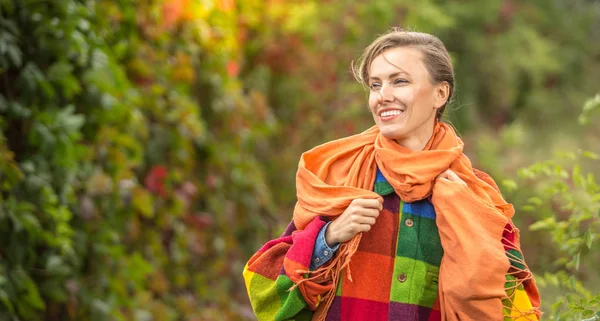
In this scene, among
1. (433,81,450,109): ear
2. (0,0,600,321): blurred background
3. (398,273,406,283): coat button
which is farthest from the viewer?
(0,0,600,321): blurred background

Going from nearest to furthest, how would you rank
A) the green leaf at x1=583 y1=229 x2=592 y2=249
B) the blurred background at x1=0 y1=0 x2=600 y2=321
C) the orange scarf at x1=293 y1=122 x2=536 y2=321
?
the orange scarf at x1=293 y1=122 x2=536 y2=321, the green leaf at x1=583 y1=229 x2=592 y2=249, the blurred background at x1=0 y1=0 x2=600 y2=321

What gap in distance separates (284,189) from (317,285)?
5204 millimetres

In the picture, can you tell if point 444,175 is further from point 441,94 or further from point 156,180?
point 156,180

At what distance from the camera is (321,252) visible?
2.10 meters

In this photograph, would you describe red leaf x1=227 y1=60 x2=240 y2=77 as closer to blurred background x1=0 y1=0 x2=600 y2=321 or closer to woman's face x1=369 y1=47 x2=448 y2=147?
blurred background x1=0 y1=0 x2=600 y2=321

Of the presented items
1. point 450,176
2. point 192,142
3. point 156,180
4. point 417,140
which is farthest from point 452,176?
point 192,142

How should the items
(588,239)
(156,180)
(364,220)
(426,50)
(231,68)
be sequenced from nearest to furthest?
(364,220) → (426,50) → (588,239) → (156,180) → (231,68)

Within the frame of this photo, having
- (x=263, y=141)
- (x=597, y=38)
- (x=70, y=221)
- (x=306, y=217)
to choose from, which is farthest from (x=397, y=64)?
(x=597, y=38)

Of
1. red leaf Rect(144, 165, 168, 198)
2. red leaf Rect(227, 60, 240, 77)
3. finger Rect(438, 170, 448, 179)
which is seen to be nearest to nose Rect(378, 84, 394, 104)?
finger Rect(438, 170, 448, 179)

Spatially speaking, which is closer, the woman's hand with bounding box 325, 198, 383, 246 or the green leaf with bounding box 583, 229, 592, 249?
the woman's hand with bounding box 325, 198, 383, 246

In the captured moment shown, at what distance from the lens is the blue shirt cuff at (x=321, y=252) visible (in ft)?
6.88

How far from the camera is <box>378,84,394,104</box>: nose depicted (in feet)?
6.94

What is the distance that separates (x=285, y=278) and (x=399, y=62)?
59 cm

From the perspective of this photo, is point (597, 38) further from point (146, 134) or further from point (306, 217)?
point (306, 217)
